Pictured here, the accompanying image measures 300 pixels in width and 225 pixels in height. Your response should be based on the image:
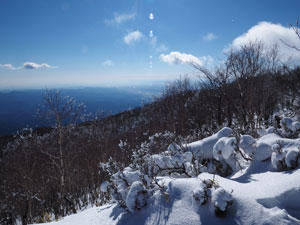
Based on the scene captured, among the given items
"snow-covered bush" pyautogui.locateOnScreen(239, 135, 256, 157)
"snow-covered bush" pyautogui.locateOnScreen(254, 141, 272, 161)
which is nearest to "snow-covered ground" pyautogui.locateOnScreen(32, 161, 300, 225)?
"snow-covered bush" pyautogui.locateOnScreen(254, 141, 272, 161)

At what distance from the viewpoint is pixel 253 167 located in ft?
10.8

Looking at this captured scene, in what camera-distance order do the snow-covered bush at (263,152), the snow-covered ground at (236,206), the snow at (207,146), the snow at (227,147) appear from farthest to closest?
1. the snow at (207,146)
2. the snow at (227,147)
3. the snow-covered bush at (263,152)
4. the snow-covered ground at (236,206)

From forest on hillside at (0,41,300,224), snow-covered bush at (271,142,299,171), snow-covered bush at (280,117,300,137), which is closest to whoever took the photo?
snow-covered bush at (271,142,299,171)

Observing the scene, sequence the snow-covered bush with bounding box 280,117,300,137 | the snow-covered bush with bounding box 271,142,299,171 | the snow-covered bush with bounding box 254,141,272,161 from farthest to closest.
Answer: the snow-covered bush with bounding box 280,117,300,137 < the snow-covered bush with bounding box 254,141,272,161 < the snow-covered bush with bounding box 271,142,299,171

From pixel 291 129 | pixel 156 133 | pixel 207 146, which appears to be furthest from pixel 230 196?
pixel 156 133

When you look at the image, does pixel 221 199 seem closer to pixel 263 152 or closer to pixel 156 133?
pixel 263 152

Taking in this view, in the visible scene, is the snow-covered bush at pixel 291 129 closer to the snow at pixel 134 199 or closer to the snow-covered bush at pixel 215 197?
the snow-covered bush at pixel 215 197

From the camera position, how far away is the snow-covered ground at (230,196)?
6.75ft

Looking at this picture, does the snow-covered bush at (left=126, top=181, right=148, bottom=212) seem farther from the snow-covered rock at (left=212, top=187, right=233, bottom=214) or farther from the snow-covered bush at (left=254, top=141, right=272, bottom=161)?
the snow-covered bush at (left=254, top=141, right=272, bottom=161)

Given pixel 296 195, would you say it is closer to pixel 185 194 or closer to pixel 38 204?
pixel 185 194

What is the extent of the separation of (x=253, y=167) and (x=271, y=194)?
3.81 feet

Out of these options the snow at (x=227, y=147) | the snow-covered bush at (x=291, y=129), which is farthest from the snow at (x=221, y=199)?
the snow-covered bush at (x=291, y=129)

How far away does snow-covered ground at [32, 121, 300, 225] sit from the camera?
2057mm

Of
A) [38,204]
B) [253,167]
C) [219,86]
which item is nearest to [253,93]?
[219,86]
